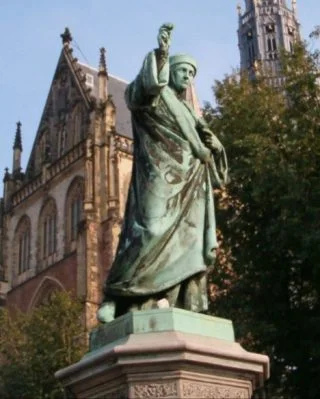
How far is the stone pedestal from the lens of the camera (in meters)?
3.92

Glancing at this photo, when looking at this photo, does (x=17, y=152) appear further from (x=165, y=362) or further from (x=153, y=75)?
(x=165, y=362)

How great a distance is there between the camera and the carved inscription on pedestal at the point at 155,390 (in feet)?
12.8

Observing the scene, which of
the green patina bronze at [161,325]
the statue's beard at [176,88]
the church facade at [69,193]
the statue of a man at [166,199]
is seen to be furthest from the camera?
the church facade at [69,193]

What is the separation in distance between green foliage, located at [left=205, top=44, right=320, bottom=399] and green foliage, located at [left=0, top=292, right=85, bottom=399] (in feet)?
27.6

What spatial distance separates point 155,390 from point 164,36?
234 cm

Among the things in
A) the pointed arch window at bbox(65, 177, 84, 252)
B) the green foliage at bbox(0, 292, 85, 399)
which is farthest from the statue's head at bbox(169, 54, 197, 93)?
the pointed arch window at bbox(65, 177, 84, 252)

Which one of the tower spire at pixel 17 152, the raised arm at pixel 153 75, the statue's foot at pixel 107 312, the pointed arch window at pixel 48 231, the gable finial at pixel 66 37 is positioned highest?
the gable finial at pixel 66 37

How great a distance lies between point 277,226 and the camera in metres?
13.3

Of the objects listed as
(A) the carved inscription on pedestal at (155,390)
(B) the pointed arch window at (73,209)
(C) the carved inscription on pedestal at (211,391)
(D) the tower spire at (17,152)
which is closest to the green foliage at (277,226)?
(C) the carved inscription on pedestal at (211,391)

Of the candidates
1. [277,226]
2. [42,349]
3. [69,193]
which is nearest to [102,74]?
[69,193]

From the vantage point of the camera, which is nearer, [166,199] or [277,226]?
[166,199]

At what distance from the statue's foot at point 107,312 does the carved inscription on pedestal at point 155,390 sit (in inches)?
23.0

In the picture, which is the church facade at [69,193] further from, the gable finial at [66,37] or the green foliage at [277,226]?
the green foliage at [277,226]

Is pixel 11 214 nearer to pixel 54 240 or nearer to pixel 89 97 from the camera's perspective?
pixel 54 240
